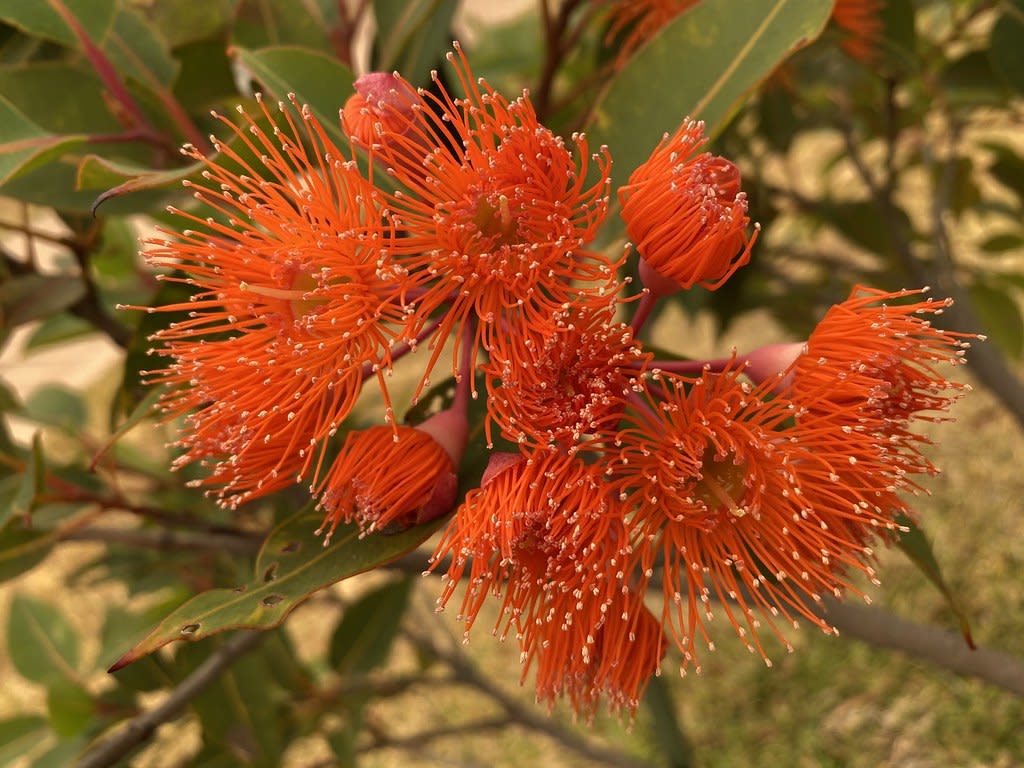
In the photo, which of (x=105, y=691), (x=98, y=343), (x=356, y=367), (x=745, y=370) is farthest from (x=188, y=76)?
(x=98, y=343)

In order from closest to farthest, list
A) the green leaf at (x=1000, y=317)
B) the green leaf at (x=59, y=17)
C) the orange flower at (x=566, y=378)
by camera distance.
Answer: the orange flower at (x=566, y=378)
the green leaf at (x=59, y=17)
the green leaf at (x=1000, y=317)

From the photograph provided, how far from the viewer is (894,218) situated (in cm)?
140

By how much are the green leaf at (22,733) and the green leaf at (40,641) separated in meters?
0.07

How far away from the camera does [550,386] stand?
0.61 m

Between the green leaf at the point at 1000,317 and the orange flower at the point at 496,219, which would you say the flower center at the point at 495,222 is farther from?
the green leaf at the point at 1000,317

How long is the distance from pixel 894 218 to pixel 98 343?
4.35 meters

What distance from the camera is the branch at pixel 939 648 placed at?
90cm

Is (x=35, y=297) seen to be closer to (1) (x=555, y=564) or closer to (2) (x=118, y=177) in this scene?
(2) (x=118, y=177)

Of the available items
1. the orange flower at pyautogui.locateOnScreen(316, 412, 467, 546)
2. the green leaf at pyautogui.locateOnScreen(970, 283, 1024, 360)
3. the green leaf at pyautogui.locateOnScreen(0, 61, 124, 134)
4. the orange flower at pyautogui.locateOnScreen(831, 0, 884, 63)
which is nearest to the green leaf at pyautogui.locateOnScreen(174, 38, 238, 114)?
the green leaf at pyautogui.locateOnScreen(0, 61, 124, 134)

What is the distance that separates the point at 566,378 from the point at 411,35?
1.75 ft

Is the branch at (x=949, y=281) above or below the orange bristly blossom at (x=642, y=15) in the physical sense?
below

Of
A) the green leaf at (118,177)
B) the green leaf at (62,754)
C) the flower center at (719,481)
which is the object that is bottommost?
the green leaf at (62,754)

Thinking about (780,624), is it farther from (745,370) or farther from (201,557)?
(745,370)

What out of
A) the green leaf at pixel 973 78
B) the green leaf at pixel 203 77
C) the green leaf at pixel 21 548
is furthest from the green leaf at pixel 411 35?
the green leaf at pixel 973 78
